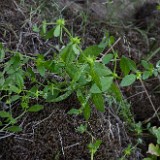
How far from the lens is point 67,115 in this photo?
5.03 feet

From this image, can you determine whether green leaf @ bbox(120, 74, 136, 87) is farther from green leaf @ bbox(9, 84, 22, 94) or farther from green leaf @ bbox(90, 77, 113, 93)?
green leaf @ bbox(9, 84, 22, 94)

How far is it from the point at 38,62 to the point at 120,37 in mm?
698

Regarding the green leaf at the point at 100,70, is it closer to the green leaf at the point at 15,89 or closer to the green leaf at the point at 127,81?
the green leaf at the point at 127,81

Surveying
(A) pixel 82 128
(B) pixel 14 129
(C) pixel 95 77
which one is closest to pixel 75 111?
(A) pixel 82 128

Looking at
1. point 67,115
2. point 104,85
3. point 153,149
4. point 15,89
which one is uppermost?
point 104,85

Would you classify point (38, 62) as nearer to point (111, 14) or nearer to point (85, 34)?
point (85, 34)

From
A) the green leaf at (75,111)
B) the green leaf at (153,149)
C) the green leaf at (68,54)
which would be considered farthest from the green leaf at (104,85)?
the green leaf at (153,149)

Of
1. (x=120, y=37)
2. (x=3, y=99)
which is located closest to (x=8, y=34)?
(x=3, y=99)

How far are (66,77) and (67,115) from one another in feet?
0.66

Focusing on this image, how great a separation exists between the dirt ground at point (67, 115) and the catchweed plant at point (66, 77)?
0.06 m

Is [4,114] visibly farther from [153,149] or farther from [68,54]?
[153,149]

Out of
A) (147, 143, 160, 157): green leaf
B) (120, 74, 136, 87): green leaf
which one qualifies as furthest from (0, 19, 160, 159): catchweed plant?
(147, 143, 160, 157): green leaf

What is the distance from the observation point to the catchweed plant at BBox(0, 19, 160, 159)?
1.15 metres

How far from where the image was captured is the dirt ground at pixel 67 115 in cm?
149
